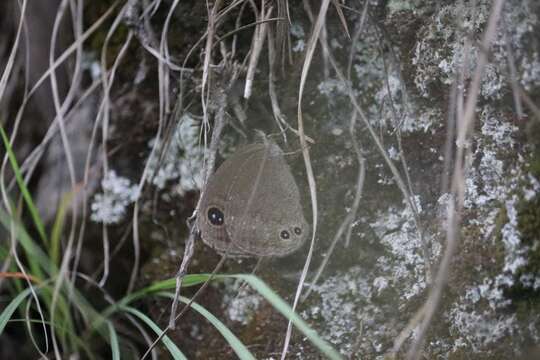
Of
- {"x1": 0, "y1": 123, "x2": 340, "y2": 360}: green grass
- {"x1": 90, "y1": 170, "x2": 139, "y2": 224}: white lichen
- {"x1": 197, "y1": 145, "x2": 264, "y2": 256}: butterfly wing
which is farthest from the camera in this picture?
{"x1": 90, "y1": 170, "x2": 139, "y2": 224}: white lichen

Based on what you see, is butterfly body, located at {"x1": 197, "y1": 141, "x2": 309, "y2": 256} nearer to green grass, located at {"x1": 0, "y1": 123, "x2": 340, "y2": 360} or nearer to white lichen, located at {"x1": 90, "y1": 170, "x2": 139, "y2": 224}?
green grass, located at {"x1": 0, "y1": 123, "x2": 340, "y2": 360}

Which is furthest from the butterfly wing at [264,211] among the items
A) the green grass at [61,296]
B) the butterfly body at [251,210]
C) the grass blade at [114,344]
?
the grass blade at [114,344]

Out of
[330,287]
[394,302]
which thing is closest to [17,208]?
[330,287]

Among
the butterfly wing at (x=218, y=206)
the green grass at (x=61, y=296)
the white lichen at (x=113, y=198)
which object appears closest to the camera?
the butterfly wing at (x=218, y=206)

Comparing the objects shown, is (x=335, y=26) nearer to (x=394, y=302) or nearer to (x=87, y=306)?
(x=394, y=302)

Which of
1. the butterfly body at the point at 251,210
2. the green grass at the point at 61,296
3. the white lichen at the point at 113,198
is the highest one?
the butterfly body at the point at 251,210

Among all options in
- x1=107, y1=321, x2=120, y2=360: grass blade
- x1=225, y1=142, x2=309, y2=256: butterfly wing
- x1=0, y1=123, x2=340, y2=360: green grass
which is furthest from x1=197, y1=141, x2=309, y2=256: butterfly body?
x1=107, y1=321, x2=120, y2=360: grass blade

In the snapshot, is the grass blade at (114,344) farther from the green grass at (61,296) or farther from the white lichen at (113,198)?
the white lichen at (113,198)

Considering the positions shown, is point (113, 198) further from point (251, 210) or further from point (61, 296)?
point (251, 210)

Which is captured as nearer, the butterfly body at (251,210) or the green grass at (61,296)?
the butterfly body at (251,210)

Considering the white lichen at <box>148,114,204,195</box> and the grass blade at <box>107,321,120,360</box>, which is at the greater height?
the white lichen at <box>148,114,204,195</box>

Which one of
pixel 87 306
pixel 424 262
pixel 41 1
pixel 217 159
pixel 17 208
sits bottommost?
pixel 87 306
